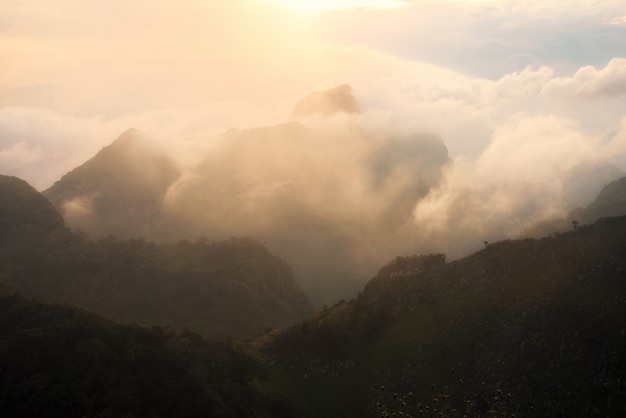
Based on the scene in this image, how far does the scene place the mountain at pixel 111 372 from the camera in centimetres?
9731

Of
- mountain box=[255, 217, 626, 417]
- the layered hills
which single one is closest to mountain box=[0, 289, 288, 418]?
the layered hills

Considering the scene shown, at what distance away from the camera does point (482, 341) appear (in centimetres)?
11588

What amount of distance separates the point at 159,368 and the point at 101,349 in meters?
11.8

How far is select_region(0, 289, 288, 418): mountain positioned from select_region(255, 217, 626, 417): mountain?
13.7 meters

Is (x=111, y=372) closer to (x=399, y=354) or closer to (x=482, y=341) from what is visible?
(x=399, y=354)

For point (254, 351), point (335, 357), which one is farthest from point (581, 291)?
point (254, 351)

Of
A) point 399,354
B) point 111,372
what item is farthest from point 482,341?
point 111,372

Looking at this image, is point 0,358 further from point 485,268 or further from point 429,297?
point 485,268

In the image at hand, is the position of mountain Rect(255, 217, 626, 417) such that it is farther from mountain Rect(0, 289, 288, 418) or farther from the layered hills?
mountain Rect(0, 289, 288, 418)

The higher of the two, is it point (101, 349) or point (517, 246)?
point (101, 349)

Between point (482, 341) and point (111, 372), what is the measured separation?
73.1 metres

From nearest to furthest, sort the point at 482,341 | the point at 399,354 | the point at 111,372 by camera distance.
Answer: the point at 111,372
the point at 482,341
the point at 399,354

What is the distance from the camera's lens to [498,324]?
11706cm

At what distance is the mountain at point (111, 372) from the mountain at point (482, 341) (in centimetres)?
1366
